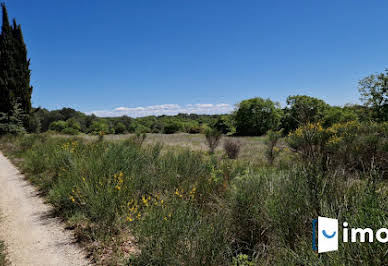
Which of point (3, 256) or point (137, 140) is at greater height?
point (137, 140)

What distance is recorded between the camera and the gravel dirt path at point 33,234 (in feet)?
9.53

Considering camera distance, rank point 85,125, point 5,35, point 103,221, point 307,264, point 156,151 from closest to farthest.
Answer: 1. point 307,264
2. point 103,221
3. point 156,151
4. point 5,35
5. point 85,125

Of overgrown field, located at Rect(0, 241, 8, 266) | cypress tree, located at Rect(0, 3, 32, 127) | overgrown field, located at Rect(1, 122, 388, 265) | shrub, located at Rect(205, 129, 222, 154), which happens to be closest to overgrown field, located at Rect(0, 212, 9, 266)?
overgrown field, located at Rect(0, 241, 8, 266)

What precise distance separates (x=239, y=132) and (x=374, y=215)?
156 ft

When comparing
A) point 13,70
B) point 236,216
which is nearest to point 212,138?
point 236,216

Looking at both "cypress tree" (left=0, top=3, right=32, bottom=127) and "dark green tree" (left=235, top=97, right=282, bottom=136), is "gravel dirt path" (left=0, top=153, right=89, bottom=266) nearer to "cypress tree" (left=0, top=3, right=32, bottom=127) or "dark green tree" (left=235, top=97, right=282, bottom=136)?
"cypress tree" (left=0, top=3, right=32, bottom=127)

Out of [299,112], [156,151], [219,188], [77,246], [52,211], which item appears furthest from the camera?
[156,151]

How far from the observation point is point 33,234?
355 centimetres

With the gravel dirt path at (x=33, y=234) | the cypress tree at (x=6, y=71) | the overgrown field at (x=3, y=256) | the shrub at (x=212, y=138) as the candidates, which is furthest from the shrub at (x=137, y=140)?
the cypress tree at (x=6, y=71)

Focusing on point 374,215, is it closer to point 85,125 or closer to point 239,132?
point 239,132

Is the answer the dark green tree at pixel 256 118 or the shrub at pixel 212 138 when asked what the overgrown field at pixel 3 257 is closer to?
the shrub at pixel 212 138

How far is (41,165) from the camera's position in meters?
7.21

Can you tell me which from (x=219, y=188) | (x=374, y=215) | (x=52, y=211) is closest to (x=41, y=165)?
(x=52, y=211)

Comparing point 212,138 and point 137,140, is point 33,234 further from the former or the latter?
point 212,138
